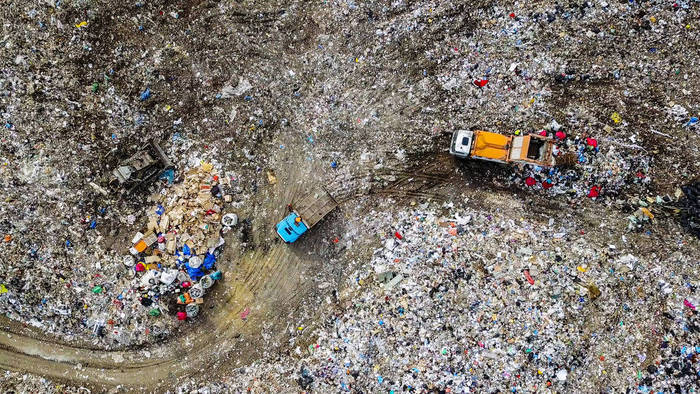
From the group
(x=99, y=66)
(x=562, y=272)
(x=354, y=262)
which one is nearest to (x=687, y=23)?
(x=562, y=272)

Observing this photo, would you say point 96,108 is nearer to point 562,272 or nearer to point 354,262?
point 354,262

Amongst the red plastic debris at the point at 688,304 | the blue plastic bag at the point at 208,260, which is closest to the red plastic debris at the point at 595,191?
the red plastic debris at the point at 688,304

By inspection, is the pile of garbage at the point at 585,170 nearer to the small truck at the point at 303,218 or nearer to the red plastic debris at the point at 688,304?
the red plastic debris at the point at 688,304

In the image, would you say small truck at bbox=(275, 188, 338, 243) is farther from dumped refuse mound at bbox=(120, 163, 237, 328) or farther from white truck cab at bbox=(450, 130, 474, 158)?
white truck cab at bbox=(450, 130, 474, 158)

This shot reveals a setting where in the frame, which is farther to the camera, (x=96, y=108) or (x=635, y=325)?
(x=96, y=108)

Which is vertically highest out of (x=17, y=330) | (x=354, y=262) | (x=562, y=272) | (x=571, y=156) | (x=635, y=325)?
(x=17, y=330)

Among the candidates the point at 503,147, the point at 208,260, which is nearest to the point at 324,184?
the point at 208,260
